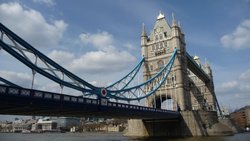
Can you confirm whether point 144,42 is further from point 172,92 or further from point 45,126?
point 45,126

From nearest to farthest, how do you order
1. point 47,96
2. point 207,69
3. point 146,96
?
point 47,96 < point 146,96 < point 207,69

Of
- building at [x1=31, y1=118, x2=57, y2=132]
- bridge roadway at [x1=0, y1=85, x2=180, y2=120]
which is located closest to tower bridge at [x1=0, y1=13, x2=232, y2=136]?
bridge roadway at [x1=0, y1=85, x2=180, y2=120]

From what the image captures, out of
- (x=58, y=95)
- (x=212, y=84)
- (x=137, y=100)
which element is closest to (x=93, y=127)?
(x=212, y=84)

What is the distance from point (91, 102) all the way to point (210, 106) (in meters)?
69.1

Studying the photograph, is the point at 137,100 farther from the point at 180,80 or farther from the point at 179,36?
the point at 179,36

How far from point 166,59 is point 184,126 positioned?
17.6m

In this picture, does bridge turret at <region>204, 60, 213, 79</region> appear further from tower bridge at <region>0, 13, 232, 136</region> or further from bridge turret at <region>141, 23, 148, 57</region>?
bridge turret at <region>141, 23, 148, 57</region>

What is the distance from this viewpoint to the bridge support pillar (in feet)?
182

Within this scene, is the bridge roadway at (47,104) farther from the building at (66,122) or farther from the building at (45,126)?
the building at (66,122)

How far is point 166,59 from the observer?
67.1 metres

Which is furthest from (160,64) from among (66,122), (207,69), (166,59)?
(66,122)

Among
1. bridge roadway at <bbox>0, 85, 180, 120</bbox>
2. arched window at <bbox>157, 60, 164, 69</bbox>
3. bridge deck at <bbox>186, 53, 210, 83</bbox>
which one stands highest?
bridge deck at <bbox>186, 53, 210, 83</bbox>

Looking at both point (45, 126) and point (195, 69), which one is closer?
point (195, 69)

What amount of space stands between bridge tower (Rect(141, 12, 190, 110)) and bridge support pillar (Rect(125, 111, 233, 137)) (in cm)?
457
